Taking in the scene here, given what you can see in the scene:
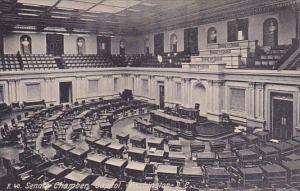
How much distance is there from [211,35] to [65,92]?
14.4 m

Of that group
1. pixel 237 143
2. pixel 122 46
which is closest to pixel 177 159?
pixel 237 143

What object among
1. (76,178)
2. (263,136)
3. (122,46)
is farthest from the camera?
(122,46)

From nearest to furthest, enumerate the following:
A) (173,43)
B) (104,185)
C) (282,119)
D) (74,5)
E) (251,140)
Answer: (104,185), (251,140), (282,119), (74,5), (173,43)

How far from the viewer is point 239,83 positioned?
643 inches

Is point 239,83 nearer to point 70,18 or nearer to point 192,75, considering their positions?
point 192,75

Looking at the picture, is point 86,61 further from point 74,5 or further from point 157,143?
point 157,143

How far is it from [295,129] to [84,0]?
44.5 feet

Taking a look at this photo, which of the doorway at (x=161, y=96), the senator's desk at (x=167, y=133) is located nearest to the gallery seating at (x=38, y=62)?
the doorway at (x=161, y=96)

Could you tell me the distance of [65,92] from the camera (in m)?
25.1

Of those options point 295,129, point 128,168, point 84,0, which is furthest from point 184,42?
point 128,168

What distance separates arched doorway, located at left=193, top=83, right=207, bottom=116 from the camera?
61.9ft

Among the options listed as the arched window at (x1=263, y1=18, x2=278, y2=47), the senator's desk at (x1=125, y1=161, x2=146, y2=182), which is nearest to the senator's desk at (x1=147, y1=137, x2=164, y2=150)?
the senator's desk at (x1=125, y1=161, x2=146, y2=182)

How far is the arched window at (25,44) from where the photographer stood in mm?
25672

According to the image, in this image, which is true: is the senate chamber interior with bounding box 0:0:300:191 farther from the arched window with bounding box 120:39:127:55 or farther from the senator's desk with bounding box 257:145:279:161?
the arched window with bounding box 120:39:127:55
